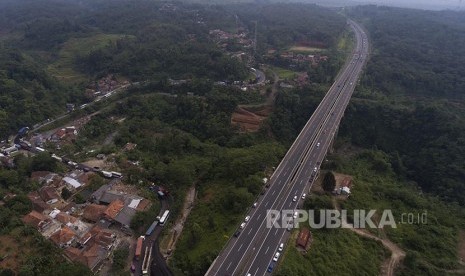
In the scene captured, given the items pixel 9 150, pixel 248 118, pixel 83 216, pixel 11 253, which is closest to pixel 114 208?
pixel 83 216

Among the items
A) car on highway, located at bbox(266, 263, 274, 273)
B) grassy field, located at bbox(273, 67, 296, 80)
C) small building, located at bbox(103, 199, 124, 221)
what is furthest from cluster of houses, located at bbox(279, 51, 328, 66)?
car on highway, located at bbox(266, 263, 274, 273)

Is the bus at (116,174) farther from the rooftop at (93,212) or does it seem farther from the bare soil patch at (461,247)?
the bare soil patch at (461,247)

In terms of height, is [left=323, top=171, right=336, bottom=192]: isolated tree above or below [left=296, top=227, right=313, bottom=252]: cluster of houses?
above

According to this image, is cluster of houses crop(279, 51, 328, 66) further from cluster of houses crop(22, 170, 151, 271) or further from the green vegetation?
cluster of houses crop(22, 170, 151, 271)

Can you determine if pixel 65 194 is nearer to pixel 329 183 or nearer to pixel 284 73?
pixel 329 183

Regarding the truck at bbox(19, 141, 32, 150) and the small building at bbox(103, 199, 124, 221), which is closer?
the small building at bbox(103, 199, 124, 221)

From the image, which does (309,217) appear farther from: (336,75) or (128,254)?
(336,75)
